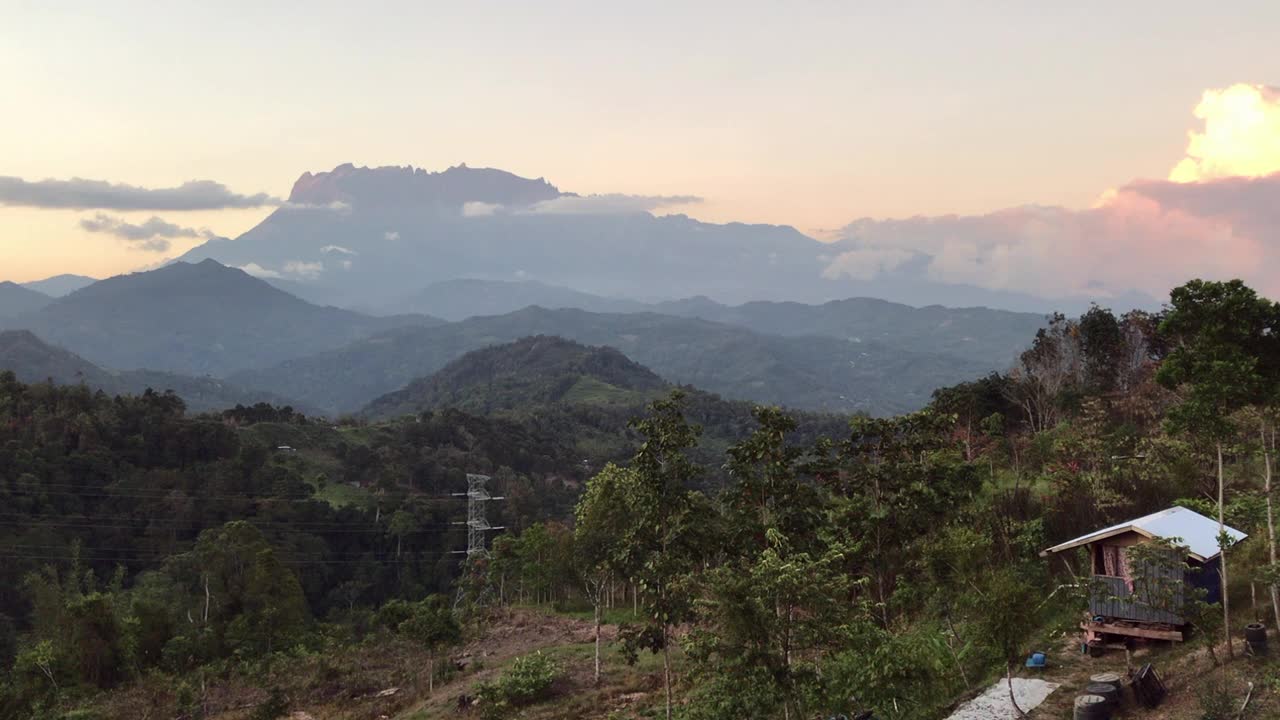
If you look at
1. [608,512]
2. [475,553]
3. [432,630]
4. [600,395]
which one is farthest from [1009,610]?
[600,395]

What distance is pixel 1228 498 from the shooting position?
22.3m

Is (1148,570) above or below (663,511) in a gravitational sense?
below

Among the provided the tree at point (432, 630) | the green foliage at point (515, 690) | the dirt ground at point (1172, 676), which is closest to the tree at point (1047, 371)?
the dirt ground at point (1172, 676)

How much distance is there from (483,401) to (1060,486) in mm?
173901

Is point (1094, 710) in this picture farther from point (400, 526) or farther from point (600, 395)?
point (600, 395)

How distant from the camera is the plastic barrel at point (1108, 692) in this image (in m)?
13.5

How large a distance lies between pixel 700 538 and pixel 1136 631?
9848mm

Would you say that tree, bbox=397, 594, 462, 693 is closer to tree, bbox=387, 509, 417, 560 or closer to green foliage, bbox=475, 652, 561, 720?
green foliage, bbox=475, 652, 561, 720

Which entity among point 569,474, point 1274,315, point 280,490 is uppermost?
point 1274,315

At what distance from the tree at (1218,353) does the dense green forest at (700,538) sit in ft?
0.16

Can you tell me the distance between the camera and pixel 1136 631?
1683 cm

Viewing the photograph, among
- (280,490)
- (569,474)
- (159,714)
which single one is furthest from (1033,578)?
(569,474)

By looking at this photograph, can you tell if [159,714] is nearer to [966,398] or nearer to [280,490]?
[966,398]

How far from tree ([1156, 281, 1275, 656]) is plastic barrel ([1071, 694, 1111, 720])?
2730mm
